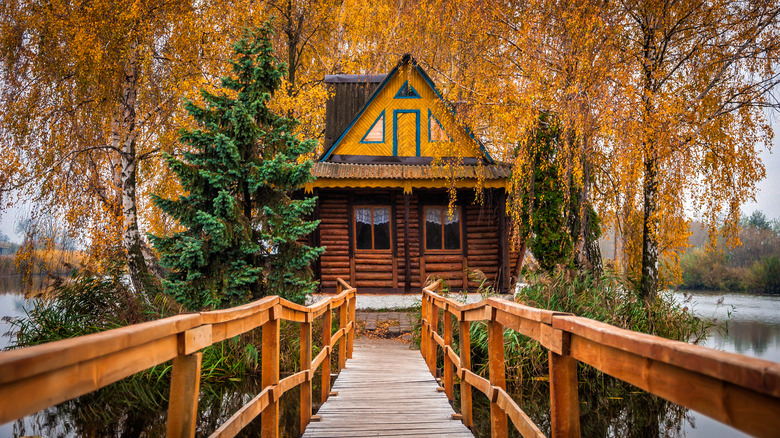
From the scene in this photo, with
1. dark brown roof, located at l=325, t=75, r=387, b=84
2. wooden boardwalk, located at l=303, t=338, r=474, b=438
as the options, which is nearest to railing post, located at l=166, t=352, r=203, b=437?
wooden boardwalk, located at l=303, t=338, r=474, b=438

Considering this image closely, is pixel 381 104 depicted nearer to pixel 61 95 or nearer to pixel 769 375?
pixel 61 95

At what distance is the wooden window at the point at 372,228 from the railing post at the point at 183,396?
12322mm

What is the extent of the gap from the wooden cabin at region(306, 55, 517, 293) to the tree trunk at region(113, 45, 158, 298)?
4622 mm

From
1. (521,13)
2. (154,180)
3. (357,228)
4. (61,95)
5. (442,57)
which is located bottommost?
(357,228)

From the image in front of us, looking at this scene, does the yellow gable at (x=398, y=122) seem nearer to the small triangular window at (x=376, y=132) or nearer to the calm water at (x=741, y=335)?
the small triangular window at (x=376, y=132)

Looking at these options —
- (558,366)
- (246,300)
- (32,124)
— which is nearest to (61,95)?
(32,124)

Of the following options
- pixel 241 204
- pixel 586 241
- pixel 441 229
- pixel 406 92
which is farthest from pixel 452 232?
pixel 241 204

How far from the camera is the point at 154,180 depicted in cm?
1509

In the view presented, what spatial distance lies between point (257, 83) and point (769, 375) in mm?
8177

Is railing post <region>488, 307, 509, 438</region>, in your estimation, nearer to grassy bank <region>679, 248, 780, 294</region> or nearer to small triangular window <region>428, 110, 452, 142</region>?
small triangular window <region>428, 110, 452, 142</region>

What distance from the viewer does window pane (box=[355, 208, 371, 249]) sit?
14.3 m

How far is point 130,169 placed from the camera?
11.2 meters

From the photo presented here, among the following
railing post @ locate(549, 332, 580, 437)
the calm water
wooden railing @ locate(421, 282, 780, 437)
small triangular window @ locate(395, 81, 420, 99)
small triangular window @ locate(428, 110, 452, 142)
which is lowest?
the calm water

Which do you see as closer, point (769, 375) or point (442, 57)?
point (769, 375)
